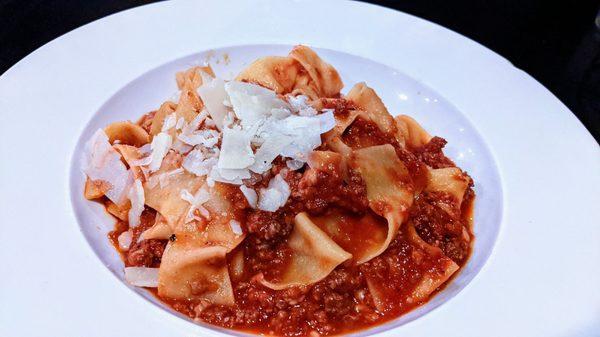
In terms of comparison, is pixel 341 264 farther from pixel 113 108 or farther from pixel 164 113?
pixel 113 108

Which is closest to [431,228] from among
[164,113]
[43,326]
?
[164,113]

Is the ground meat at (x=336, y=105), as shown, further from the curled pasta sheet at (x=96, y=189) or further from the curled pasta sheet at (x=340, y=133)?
the curled pasta sheet at (x=96, y=189)

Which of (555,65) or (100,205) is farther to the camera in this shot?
(555,65)

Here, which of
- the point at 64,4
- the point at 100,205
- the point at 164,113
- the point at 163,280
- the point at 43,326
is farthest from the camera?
the point at 64,4

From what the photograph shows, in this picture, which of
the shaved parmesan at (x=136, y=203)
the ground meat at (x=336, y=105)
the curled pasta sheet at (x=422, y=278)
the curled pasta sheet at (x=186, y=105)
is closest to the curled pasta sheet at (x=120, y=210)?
A: the shaved parmesan at (x=136, y=203)

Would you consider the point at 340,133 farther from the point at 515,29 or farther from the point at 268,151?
the point at 515,29

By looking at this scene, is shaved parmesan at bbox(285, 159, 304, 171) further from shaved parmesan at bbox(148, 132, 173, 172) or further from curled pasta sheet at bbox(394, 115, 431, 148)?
curled pasta sheet at bbox(394, 115, 431, 148)

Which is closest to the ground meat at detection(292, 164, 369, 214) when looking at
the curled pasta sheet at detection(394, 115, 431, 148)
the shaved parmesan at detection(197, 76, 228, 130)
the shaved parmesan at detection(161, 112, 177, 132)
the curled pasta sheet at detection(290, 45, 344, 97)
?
the shaved parmesan at detection(197, 76, 228, 130)

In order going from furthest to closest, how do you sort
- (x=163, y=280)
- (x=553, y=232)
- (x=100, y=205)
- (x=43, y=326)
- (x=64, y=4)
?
1. (x=64, y=4)
2. (x=100, y=205)
3. (x=553, y=232)
4. (x=163, y=280)
5. (x=43, y=326)
